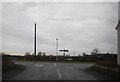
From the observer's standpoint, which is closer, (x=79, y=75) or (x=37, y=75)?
(x=37, y=75)

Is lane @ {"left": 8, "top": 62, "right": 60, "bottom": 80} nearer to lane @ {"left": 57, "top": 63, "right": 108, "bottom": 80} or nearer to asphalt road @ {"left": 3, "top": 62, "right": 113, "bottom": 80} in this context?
asphalt road @ {"left": 3, "top": 62, "right": 113, "bottom": 80}

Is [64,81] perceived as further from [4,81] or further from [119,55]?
[119,55]

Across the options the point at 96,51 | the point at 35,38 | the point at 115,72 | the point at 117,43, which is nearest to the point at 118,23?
the point at 117,43

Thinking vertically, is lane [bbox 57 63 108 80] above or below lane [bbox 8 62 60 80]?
below

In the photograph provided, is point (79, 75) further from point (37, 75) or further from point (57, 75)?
point (37, 75)

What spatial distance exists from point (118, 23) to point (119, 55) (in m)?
4.22

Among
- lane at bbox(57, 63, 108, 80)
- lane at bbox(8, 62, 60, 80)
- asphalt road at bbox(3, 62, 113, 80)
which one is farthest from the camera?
lane at bbox(57, 63, 108, 80)

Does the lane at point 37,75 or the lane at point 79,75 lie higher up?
the lane at point 37,75

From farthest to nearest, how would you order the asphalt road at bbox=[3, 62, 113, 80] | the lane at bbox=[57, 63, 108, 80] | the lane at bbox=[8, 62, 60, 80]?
1. the lane at bbox=[57, 63, 108, 80]
2. the asphalt road at bbox=[3, 62, 113, 80]
3. the lane at bbox=[8, 62, 60, 80]

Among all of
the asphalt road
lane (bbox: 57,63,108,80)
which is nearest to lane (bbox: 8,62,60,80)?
the asphalt road

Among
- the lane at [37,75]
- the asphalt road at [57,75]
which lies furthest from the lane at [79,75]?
the lane at [37,75]

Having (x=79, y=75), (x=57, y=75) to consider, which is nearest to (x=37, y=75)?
(x=57, y=75)

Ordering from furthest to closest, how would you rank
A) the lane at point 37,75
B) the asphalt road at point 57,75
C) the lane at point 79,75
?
the lane at point 79,75 → the asphalt road at point 57,75 → the lane at point 37,75

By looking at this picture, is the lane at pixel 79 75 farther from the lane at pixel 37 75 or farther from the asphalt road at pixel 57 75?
the lane at pixel 37 75
